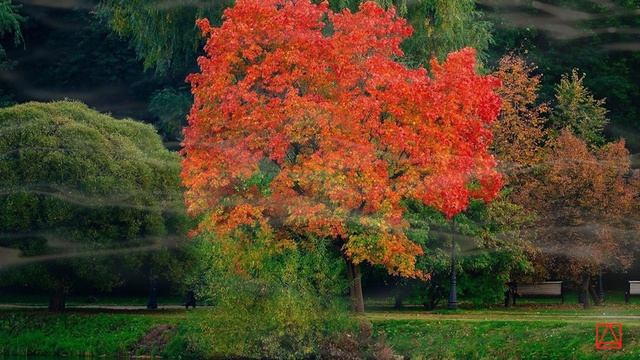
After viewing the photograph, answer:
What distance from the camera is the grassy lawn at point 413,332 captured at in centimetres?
3831

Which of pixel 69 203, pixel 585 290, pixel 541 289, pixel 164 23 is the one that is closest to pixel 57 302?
pixel 69 203

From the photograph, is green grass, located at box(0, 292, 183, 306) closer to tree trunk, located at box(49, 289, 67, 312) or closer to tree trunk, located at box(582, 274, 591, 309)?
tree trunk, located at box(49, 289, 67, 312)

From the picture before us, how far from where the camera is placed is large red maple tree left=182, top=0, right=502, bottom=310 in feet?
133

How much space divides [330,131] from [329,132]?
13cm

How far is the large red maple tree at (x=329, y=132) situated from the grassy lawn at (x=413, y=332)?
222 cm

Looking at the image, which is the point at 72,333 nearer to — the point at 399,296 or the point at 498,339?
the point at 399,296

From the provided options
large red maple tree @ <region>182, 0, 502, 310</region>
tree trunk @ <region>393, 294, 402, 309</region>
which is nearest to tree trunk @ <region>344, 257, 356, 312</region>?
large red maple tree @ <region>182, 0, 502, 310</region>

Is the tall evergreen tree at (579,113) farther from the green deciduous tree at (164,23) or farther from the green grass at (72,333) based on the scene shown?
the green grass at (72,333)

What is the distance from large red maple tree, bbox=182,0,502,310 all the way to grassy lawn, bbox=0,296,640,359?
2224 millimetres

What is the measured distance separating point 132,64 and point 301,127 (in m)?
27.2

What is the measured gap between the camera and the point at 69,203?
152ft

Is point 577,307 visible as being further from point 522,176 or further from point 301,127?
point 301,127

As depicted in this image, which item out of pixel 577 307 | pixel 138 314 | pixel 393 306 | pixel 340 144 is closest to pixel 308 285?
pixel 340 144

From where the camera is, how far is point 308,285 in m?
40.5
